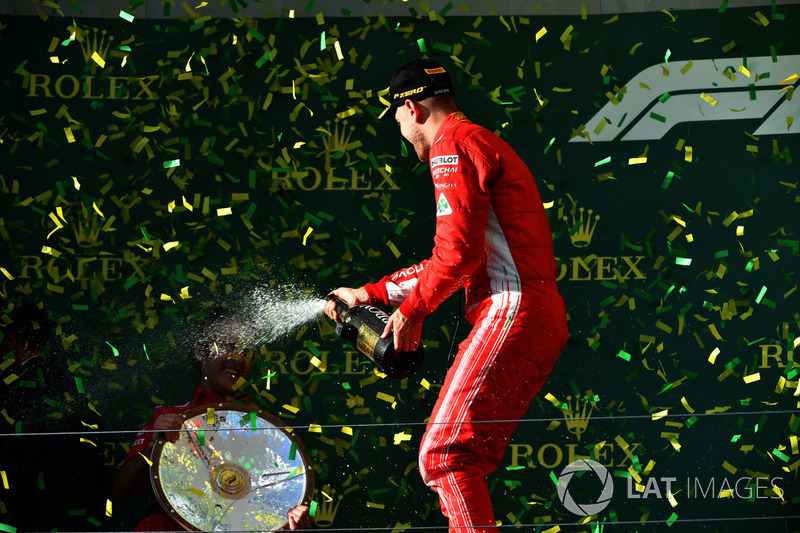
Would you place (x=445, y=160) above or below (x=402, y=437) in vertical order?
above

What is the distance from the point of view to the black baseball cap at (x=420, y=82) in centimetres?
259

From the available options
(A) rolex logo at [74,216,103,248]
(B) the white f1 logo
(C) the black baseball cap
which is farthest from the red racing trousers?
(A) rolex logo at [74,216,103,248]

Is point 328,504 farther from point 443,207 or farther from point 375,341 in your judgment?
point 443,207

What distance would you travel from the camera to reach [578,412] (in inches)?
129

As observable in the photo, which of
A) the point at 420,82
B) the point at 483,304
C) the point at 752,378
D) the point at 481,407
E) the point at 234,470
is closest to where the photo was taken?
the point at 481,407

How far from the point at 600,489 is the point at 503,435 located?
117 centimetres

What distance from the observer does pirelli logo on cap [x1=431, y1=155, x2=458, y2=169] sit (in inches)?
92.9

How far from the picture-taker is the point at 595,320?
3.28 metres

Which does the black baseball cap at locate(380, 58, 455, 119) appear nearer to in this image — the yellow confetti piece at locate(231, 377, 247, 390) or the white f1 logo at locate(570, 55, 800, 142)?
the white f1 logo at locate(570, 55, 800, 142)

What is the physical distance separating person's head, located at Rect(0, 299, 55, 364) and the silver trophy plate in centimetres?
96

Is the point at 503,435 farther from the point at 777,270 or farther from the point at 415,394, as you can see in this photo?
the point at 777,270

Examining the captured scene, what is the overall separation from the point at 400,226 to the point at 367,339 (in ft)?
2.54

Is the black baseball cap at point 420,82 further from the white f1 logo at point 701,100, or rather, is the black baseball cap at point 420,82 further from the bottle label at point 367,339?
the white f1 logo at point 701,100

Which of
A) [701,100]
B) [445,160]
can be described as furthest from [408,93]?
[701,100]
